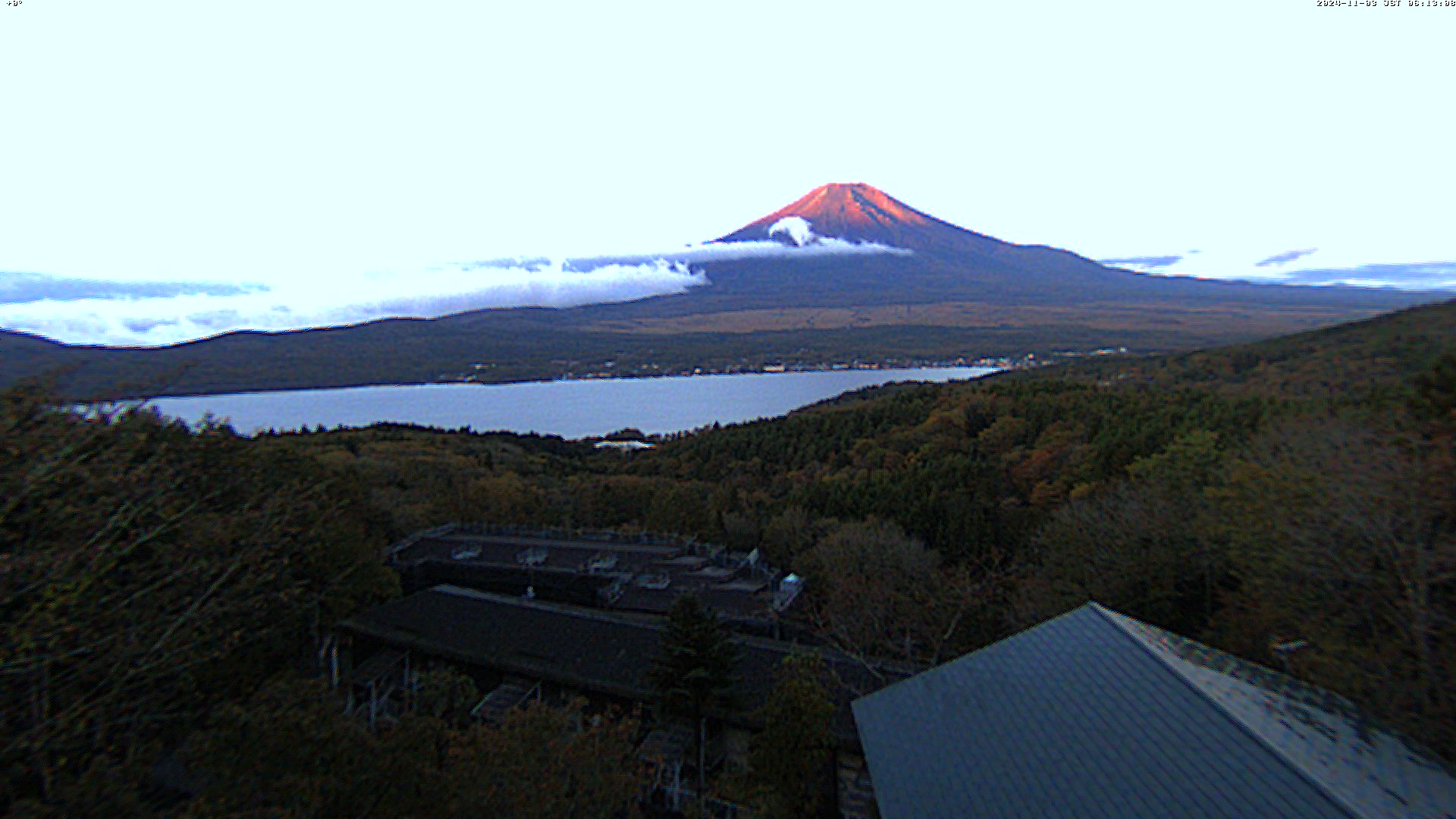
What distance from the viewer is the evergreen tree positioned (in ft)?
32.7

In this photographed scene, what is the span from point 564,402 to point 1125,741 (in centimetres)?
7903

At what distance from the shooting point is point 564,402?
81.2m

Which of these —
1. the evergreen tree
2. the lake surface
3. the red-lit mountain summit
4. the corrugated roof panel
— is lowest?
the lake surface

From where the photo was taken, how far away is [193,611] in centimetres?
416

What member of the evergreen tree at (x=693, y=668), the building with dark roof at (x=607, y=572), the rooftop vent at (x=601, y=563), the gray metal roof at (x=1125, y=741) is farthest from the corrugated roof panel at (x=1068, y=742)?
the rooftop vent at (x=601, y=563)

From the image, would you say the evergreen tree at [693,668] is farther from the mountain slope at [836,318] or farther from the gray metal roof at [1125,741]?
the mountain slope at [836,318]

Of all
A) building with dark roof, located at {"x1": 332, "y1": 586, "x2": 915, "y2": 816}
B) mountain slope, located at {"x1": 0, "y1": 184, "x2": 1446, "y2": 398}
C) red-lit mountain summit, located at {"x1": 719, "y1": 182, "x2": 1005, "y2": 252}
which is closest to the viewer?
building with dark roof, located at {"x1": 332, "y1": 586, "x2": 915, "y2": 816}

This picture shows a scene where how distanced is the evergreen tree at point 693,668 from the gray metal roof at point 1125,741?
10.1 ft

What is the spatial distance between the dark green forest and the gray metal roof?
37.4 inches

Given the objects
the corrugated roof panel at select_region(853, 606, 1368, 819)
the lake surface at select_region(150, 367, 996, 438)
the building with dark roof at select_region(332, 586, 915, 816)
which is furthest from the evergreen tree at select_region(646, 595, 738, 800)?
the lake surface at select_region(150, 367, 996, 438)

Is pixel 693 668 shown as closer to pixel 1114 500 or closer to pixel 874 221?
pixel 1114 500

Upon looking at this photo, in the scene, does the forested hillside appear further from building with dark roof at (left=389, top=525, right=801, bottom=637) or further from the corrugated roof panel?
the corrugated roof panel

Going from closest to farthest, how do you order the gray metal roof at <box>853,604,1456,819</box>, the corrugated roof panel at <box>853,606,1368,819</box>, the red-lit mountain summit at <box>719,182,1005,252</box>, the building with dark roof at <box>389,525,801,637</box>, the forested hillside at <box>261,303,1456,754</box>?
the gray metal roof at <box>853,604,1456,819</box>
the corrugated roof panel at <box>853,606,1368,819</box>
the forested hillside at <box>261,303,1456,754</box>
the building with dark roof at <box>389,525,801,637</box>
the red-lit mountain summit at <box>719,182,1005,252</box>

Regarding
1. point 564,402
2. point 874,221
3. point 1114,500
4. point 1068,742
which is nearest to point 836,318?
point 874,221
